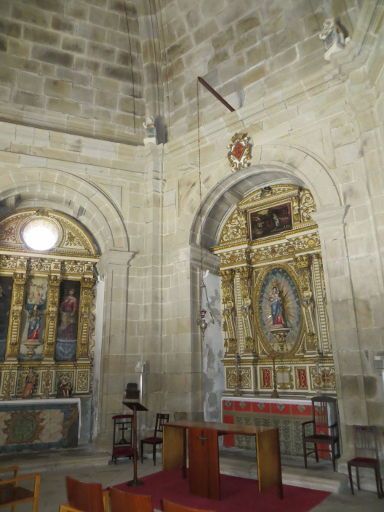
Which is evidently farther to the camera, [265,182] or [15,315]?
[265,182]

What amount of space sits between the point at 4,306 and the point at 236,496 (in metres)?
Answer: 5.74

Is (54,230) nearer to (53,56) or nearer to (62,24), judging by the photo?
(53,56)

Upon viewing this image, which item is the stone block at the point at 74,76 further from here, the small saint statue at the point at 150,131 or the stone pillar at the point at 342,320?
the stone pillar at the point at 342,320

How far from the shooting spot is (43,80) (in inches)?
361

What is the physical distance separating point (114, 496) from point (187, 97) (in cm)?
834

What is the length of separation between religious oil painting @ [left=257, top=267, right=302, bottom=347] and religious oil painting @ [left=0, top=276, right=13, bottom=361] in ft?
16.7

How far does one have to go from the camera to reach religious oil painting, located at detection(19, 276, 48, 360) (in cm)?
855

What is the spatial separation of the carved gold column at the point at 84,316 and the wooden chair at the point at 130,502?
231 inches

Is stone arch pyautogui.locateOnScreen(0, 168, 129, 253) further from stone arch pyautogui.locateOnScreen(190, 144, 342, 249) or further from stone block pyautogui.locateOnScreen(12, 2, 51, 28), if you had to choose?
stone block pyautogui.locateOnScreen(12, 2, 51, 28)

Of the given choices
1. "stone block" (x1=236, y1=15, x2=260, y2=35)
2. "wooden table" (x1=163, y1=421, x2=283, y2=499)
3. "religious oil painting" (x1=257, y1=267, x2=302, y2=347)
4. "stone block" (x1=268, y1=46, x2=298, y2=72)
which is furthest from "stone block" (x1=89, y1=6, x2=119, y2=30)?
"wooden table" (x1=163, y1=421, x2=283, y2=499)

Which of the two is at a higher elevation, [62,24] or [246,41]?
[62,24]

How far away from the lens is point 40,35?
922 centimetres

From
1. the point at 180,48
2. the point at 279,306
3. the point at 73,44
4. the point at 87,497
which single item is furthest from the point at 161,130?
the point at 87,497

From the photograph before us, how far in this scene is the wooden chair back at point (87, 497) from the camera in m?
3.38
